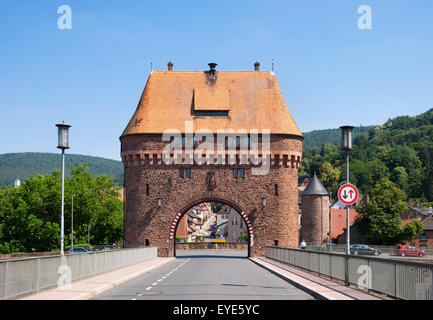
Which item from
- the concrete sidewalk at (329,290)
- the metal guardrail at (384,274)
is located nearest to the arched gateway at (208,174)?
the metal guardrail at (384,274)

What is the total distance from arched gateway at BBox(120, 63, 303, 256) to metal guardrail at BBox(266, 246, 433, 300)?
96.9 ft

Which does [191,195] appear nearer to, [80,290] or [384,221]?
[80,290]

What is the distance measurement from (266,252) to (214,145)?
33.9ft

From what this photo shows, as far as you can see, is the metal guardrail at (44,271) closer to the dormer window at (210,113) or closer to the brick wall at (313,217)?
the dormer window at (210,113)

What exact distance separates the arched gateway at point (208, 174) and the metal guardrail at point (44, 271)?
2596 centimetres

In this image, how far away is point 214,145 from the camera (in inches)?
2189

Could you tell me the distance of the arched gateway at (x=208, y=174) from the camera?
55.2 meters

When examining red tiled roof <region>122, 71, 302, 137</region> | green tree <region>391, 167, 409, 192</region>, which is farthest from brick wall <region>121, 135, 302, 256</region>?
green tree <region>391, 167, 409, 192</region>

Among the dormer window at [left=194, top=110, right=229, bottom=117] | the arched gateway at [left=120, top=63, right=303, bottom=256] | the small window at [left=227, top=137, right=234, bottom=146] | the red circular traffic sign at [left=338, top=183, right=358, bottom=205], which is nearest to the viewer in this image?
the red circular traffic sign at [left=338, top=183, right=358, bottom=205]

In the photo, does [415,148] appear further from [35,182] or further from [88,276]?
[88,276]

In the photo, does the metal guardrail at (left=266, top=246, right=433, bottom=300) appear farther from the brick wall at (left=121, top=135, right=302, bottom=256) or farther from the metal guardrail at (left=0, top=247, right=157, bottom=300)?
the brick wall at (left=121, top=135, right=302, bottom=256)

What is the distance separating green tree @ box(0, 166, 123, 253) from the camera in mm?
75938

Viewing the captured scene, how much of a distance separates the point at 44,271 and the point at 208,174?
38.0m
